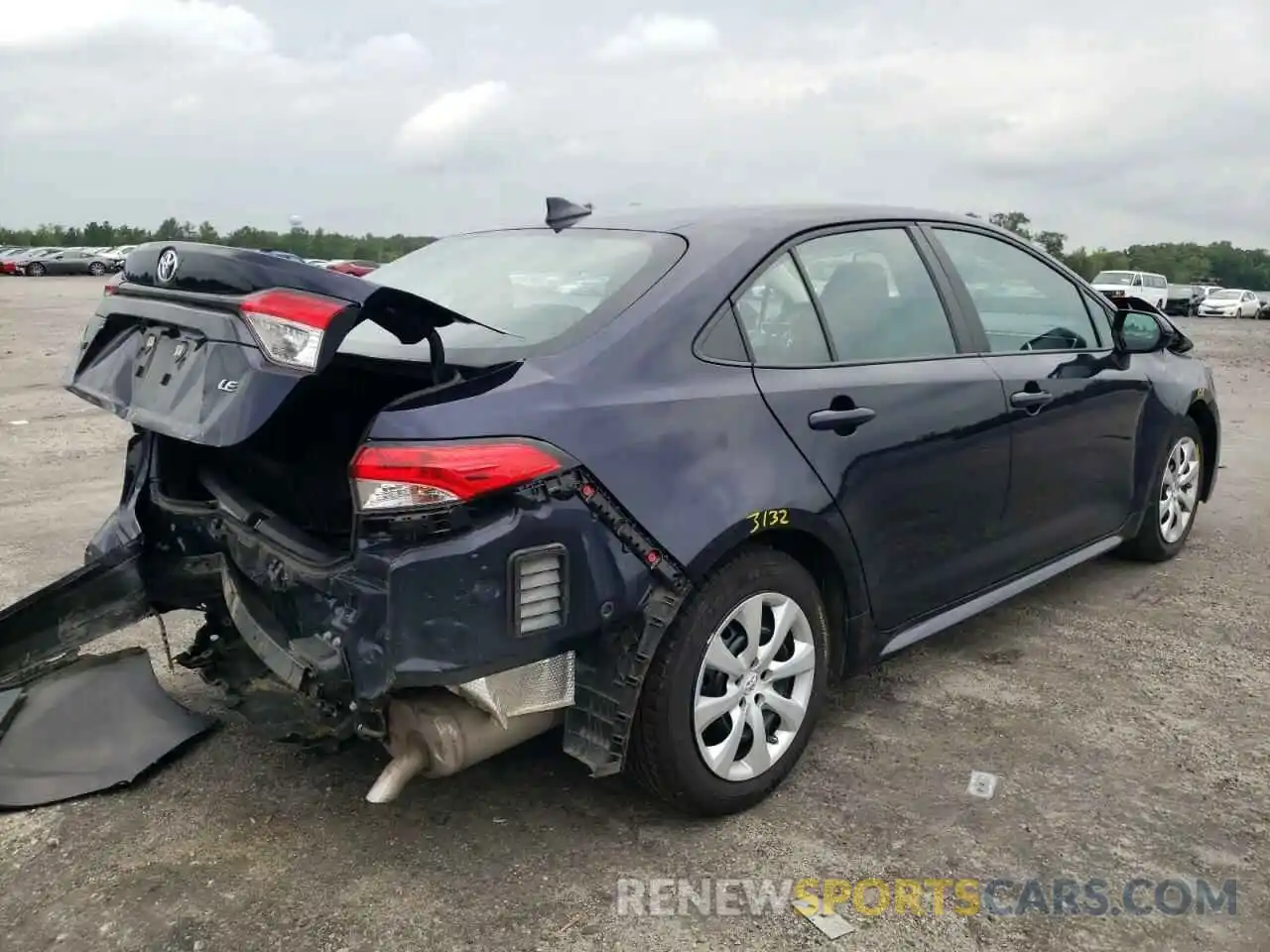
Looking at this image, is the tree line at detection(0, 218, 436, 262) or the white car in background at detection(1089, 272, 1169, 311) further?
the tree line at detection(0, 218, 436, 262)

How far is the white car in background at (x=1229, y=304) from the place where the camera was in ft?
122

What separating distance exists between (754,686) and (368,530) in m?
1.16

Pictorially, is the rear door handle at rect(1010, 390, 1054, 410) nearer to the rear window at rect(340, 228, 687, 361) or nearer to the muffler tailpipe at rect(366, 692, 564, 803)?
the rear window at rect(340, 228, 687, 361)

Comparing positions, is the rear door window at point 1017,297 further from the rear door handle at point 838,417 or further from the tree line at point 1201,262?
the tree line at point 1201,262

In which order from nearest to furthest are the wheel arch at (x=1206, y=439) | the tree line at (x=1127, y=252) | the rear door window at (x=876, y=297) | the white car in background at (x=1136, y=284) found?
the rear door window at (x=876, y=297) < the wheel arch at (x=1206, y=439) < the white car in background at (x=1136, y=284) < the tree line at (x=1127, y=252)

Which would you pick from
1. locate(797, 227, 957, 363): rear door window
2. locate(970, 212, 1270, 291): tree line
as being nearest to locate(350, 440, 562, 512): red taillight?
locate(797, 227, 957, 363): rear door window

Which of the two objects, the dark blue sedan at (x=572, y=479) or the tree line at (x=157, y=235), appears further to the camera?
the tree line at (x=157, y=235)

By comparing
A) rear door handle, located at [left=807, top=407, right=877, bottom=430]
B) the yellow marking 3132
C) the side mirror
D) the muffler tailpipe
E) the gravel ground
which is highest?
the side mirror

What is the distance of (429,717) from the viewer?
254 centimetres

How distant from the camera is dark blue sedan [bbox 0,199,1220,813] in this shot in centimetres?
240

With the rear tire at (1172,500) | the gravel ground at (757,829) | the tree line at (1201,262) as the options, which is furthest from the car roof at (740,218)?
the tree line at (1201,262)

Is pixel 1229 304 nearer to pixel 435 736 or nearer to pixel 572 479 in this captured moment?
pixel 572 479

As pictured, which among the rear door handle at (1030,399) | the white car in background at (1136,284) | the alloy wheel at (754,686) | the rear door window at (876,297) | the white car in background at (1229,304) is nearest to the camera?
the alloy wheel at (754,686)

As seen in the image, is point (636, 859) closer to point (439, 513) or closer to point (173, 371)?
point (439, 513)
